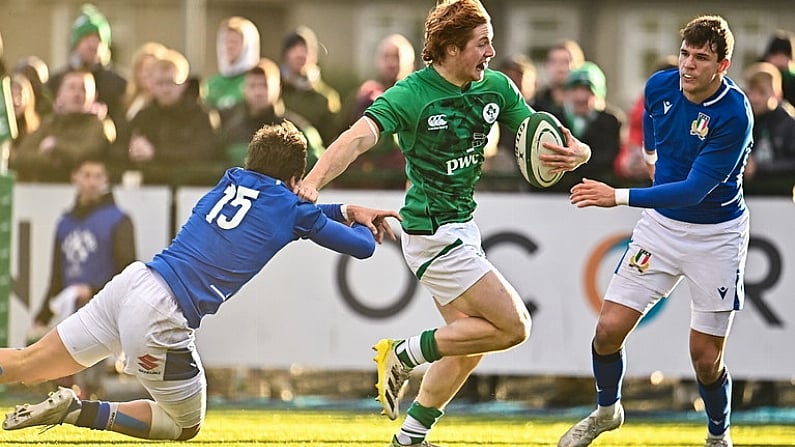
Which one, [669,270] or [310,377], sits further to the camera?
[310,377]

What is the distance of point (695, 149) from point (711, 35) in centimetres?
59

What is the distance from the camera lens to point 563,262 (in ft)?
37.9

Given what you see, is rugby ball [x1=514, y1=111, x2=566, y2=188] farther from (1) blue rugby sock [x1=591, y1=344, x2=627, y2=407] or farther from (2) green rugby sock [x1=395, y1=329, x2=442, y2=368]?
(1) blue rugby sock [x1=591, y1=344, x2=627, y2=407]

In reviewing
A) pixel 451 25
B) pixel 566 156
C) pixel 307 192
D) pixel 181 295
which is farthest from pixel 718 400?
pixel 181 295

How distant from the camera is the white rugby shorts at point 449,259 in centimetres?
748

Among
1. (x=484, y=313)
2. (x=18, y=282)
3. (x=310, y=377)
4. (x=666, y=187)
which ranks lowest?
(x=310, y=377)

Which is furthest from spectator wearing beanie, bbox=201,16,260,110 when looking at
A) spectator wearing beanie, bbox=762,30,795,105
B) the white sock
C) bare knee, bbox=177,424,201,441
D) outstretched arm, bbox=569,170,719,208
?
outstretched arm, bbox=569,170,719,208

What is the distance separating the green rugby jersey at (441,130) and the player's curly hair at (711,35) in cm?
90

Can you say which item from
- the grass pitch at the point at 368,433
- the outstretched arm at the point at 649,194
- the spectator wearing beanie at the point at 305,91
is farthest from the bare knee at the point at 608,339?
the spectator wearing beanie at the point at 305,91

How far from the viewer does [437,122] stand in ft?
24.1

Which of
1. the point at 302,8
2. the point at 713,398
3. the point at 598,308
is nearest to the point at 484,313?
the point at 713,398

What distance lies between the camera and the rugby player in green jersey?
7.35 m

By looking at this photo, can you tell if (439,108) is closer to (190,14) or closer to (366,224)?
(366,224)

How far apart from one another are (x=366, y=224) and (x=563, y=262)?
15.0 ft
